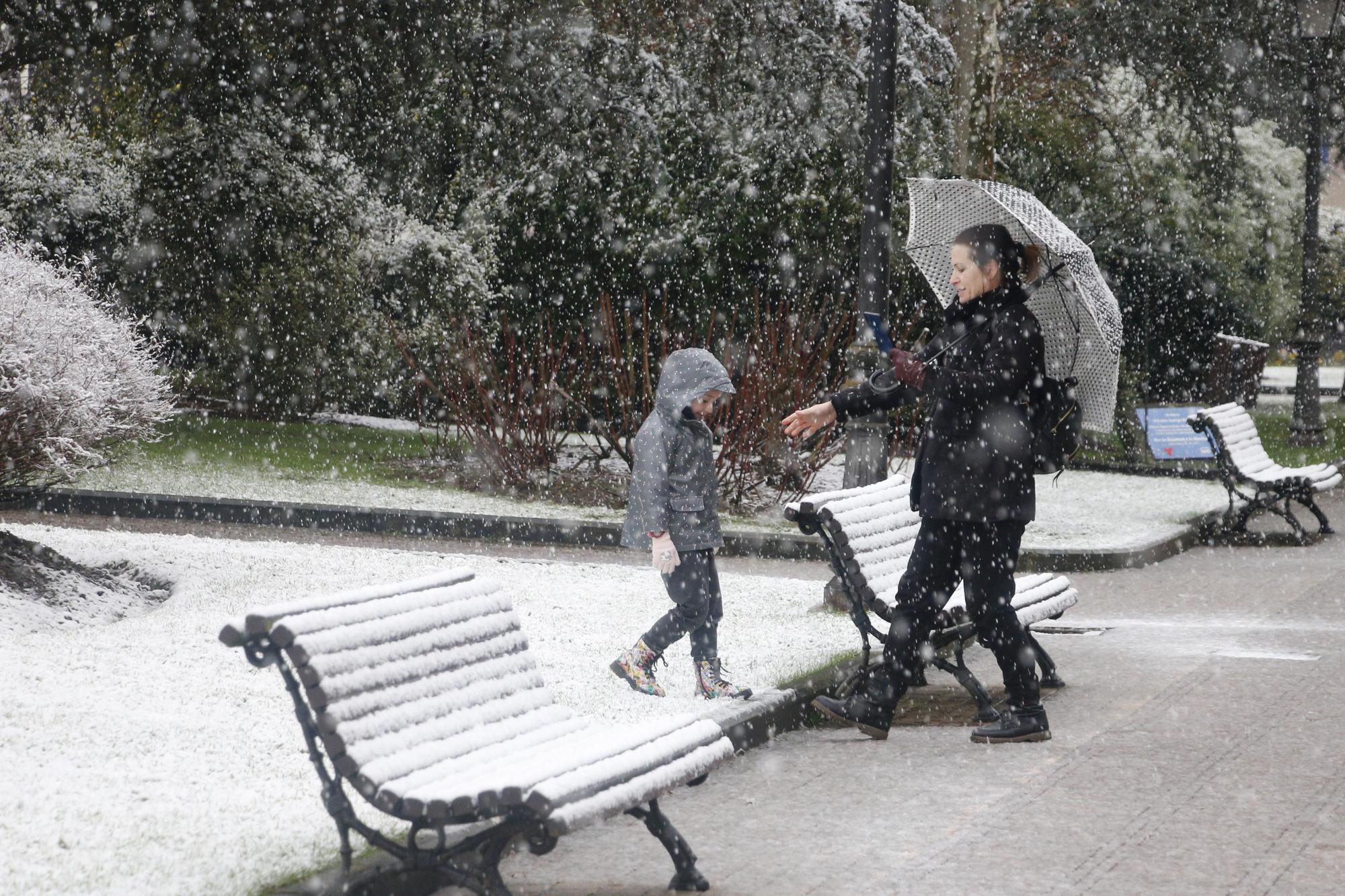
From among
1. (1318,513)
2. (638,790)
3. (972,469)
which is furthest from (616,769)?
(1318,513)

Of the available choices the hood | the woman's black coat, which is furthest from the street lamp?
the hood

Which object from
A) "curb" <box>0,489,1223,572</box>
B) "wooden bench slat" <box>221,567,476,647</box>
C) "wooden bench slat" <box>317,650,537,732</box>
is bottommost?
"curb" <box>0,489,1223,572</box>

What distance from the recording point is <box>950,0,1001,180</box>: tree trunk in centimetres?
1639

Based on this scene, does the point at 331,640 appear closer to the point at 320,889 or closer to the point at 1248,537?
the point at 320,889

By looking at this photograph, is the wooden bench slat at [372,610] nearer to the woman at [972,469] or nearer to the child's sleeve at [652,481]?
the child's sleeve at [652,481]

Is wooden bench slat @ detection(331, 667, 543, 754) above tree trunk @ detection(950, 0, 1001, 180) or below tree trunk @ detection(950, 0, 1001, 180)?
below

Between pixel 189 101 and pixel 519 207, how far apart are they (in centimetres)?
873

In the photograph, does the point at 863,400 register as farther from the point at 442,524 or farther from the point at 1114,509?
the point at 1114,509

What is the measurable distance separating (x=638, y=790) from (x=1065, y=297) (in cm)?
389

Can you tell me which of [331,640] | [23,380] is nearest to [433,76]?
[23,380]

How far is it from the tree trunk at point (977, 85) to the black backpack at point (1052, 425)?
10106 mm

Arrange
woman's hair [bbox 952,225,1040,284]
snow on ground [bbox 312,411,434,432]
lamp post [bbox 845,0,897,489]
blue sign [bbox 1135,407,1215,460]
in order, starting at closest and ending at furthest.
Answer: woman's hair [bbox 952,225,1040,284]
lamp post [bbox 845,0,897,489]
blue sign [bbox 1135,407,1215,460]
snow on ground [bbox 312,411,434,432]

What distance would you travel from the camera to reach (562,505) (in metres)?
14.8

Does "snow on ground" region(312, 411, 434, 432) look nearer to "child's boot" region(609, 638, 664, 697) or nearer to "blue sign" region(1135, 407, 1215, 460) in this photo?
"blue sign" region(1135, 407, 1215, 460)
